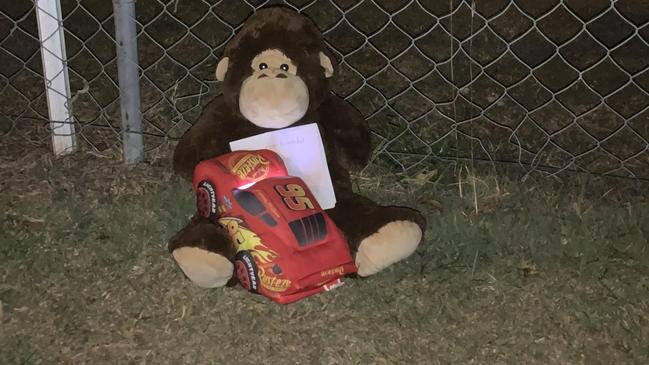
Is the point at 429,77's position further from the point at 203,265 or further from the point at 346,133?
the point at 203,265

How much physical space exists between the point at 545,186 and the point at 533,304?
412 millimetres

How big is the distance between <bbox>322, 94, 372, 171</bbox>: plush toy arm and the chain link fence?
0.81 feet

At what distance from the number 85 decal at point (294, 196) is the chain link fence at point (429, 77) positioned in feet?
1.56

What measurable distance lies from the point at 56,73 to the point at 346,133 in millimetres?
698

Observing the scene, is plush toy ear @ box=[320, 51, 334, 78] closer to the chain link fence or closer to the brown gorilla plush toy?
the brown gorilla plush toy

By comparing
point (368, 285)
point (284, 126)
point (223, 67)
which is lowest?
point (368, 285)

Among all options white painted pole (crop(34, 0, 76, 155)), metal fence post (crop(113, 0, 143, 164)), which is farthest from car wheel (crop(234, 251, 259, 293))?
white painted pole (crop(34, 0, 76, 155))

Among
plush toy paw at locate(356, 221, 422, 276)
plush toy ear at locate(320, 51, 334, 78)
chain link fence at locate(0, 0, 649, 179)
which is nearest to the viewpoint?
plush toy paw at locate(356, 221, 422, 276)

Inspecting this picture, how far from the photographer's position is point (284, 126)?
1.61 metres

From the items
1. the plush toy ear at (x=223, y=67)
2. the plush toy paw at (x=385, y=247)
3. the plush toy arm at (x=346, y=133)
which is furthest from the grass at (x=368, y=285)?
the plush toy ear at (x=223, y=67)

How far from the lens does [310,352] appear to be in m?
1.42

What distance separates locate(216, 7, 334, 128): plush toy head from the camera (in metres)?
1.55

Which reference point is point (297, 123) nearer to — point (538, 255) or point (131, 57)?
point (131, 57)

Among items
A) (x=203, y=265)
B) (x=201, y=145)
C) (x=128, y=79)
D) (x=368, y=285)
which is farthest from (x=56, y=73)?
(x=368, y=285)
